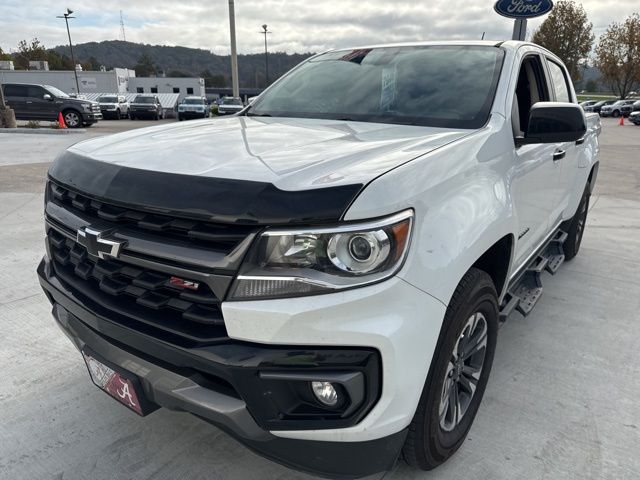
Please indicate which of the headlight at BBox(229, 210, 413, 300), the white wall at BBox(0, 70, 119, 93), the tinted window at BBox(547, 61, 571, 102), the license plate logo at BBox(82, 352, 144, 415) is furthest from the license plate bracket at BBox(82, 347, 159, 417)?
the white wall at BBox(0, 70, 119, 93)

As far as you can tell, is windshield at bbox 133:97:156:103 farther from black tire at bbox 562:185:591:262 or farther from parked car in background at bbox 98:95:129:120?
black tire at bbox 562:185:591:262

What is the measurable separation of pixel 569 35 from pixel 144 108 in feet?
124

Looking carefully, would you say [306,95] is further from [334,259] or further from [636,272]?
[636,272]

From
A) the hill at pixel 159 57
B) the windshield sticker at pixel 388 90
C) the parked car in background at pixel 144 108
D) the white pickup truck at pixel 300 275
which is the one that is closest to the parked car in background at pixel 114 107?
the parked car in background at pixel 144 108

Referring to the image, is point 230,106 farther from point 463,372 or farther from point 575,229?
point 463,372

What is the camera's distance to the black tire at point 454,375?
1.74 m

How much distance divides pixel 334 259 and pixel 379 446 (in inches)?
→ 24.3

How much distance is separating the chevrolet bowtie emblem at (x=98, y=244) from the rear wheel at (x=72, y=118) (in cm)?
2099

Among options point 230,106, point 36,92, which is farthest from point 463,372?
point 230,106

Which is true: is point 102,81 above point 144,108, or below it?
above

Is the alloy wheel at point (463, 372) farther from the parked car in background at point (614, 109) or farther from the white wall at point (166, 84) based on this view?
the white wall at point (166, 84)

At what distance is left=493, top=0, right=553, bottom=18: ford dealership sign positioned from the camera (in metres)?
9.66

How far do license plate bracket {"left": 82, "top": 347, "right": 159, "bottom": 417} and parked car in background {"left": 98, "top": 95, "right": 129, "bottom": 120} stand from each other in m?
30.0

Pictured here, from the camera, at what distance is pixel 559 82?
12.5 feet
